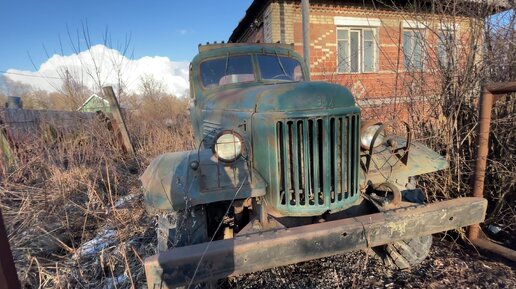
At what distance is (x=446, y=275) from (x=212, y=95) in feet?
10.3

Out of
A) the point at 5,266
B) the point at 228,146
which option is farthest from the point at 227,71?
the point at 5,266

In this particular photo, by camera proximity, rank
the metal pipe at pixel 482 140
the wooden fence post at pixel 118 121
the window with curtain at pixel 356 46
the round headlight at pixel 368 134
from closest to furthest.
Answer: the round headlight at pixel 368 134, the metal pipe at pixel 482 140, the wooden fence post at pixel 118 121, the window with curtain at pixel 356 46

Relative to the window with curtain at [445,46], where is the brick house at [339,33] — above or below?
above

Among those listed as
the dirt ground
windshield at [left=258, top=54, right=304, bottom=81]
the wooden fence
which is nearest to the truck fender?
the dirt ground

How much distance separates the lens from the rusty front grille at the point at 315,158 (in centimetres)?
217

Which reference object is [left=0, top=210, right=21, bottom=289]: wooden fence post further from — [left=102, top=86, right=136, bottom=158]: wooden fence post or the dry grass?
[left=102, top=86, right=136, bottom=158]: wooden fence post

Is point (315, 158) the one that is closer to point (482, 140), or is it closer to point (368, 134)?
point (368, 134)

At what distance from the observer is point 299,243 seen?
200 cm

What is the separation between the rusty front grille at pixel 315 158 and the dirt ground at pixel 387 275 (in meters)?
1.02

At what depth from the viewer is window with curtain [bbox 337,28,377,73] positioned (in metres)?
11.1

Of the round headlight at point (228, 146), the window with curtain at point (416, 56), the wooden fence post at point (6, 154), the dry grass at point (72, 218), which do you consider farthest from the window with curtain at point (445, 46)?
the wooden fence post at point (6, 154)

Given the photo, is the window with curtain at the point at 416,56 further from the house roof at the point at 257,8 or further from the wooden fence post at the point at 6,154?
the wooden fence post at the point at 6,154

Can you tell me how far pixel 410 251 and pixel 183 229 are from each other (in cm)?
218

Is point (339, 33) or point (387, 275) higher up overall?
point (339, 33)
